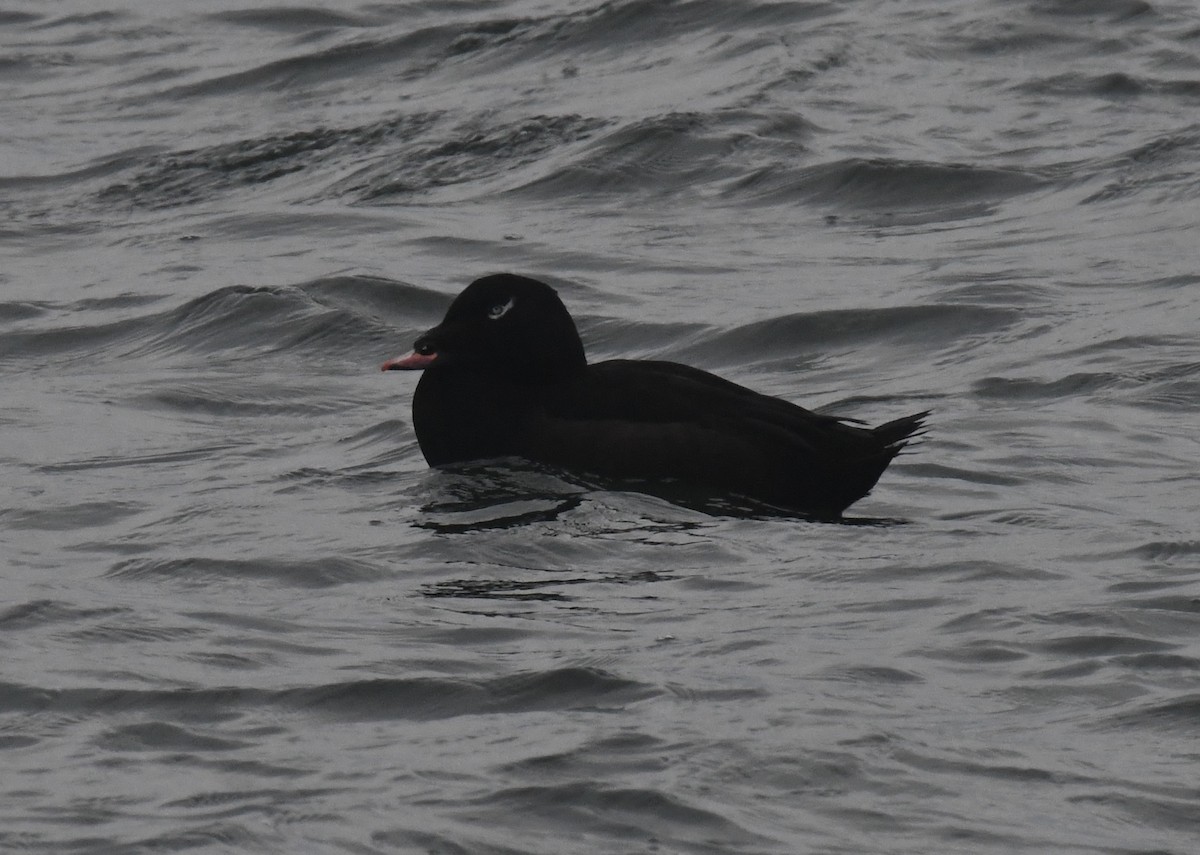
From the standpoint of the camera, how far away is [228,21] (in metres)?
19.1

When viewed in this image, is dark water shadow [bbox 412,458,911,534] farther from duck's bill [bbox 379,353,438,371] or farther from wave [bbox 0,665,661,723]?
wave [bbox 0,665,661,723]

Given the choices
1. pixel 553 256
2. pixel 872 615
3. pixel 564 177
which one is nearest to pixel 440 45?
pixel 564 177

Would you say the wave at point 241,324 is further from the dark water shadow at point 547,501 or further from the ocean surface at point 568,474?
the dark water shadow at point 547,501

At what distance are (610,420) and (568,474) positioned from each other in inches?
9.7

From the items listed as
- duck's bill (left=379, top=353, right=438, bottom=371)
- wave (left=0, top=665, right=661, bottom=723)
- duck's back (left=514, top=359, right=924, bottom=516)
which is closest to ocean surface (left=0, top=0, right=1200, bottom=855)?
wave (left=0, top=665, right=661, bottom=723)

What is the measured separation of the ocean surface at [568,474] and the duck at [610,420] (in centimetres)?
16

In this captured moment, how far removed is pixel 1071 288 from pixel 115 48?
9.56 metres

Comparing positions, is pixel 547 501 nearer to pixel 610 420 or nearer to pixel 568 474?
pixel 568 474

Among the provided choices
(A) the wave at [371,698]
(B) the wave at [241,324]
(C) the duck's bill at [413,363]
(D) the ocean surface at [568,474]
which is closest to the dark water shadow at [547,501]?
(D) the ocean surface at [568,474]

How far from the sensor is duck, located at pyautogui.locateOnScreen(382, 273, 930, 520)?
805 centimetres

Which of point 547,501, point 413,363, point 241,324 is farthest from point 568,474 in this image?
point 241,324

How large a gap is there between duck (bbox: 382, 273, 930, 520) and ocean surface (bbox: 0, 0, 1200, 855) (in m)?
0.16

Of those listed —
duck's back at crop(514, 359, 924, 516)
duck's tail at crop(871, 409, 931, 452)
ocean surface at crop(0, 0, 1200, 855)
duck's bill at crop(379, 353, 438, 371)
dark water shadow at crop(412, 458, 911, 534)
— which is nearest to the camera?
ocean surface at crop(0, 0, 1200, 855)

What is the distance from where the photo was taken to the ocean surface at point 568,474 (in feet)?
17.6
